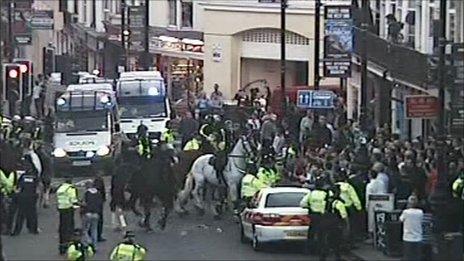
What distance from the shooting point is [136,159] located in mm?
34656

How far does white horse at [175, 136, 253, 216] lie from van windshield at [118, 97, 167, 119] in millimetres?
13367

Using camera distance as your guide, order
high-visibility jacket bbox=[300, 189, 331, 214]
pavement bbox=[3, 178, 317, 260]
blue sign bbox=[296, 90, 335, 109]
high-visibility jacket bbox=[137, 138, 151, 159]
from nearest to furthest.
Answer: high-visibility jacket bbox=[300, 189, 331, 214], pavement bbox=[3, 178, 317, 260], high-visibility jacket bbox=[137, 138, 151, 159], blue sign bbox=[296, 90, 335, 109]

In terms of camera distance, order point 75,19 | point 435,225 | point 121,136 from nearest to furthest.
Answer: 1. point 435,225
2. point 121,136
3. point 75,19

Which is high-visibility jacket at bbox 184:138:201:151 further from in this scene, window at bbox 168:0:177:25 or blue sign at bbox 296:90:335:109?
window at bbox 168:0:177:25

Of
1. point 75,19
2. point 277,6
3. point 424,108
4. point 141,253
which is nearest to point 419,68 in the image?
point 424,108

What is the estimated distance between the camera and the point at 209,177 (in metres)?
34.1

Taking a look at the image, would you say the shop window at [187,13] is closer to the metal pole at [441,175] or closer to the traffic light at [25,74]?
the traffic light at [25,74]

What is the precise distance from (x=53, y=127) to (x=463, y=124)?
18.3 m

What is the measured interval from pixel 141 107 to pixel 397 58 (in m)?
8.80

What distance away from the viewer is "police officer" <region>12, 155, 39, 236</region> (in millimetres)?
31625

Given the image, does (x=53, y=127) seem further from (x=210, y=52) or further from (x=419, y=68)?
(x=210, y=52)

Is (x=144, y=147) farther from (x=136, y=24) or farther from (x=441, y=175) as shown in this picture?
(x=136, y=24)

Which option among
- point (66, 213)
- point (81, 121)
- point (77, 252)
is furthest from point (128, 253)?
point (81, 121)

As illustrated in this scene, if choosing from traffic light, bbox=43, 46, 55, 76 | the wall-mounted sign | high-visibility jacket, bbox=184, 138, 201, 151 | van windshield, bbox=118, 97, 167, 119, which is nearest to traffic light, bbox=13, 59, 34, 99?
van windshield, bbox=118, 97, 167, 119
